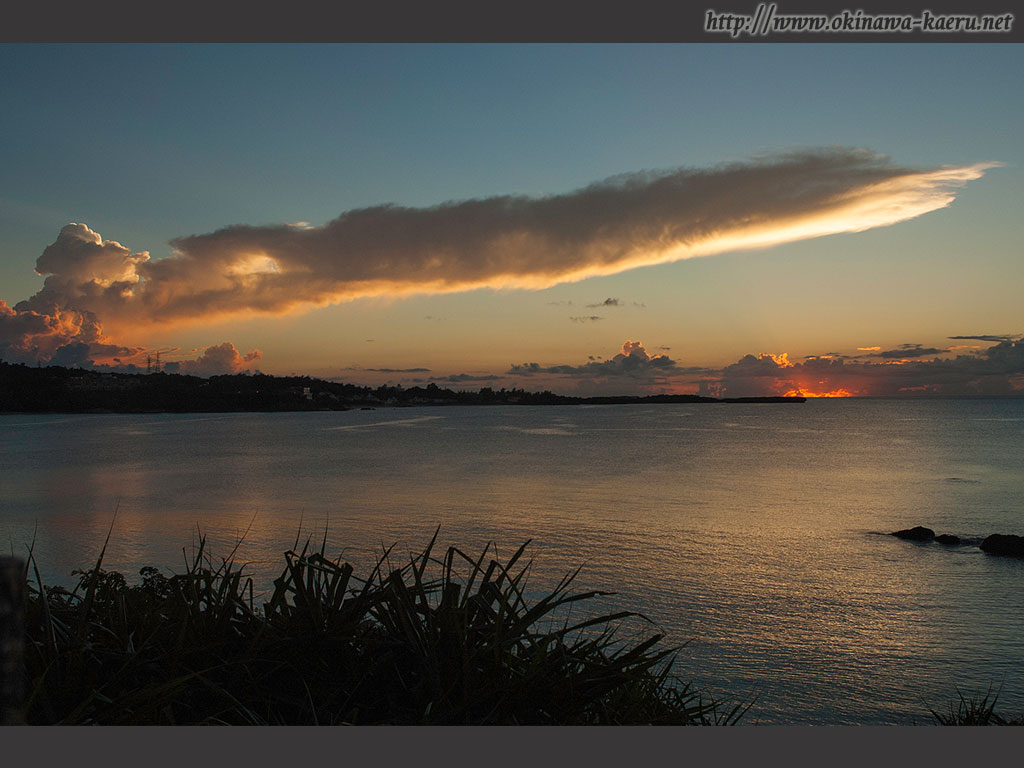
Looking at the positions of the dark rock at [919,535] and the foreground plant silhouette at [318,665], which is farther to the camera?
the dark rock at [919,535]

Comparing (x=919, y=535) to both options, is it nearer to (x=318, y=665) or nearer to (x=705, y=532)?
(x=705, y=532)

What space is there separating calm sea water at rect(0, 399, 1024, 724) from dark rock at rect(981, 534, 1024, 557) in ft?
1.68

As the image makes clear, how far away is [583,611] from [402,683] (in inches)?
404

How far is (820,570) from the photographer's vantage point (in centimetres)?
1959

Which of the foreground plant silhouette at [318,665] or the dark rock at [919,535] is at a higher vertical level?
the foreground plant silhouette at [318,665]

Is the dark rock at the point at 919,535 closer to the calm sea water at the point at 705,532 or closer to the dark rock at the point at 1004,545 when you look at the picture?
the calm sea water at the point at 705,532

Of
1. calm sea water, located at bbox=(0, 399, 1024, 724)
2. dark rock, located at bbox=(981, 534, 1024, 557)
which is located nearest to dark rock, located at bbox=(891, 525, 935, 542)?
calm sea water, located at bbox=(0, 399, 1024, 724)

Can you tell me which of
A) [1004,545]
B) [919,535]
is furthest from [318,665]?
[919,535]

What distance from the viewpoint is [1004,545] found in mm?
20688

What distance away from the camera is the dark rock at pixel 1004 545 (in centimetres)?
2038

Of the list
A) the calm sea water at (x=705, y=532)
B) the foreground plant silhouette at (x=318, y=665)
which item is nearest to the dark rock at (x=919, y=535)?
the calm sea water at (x=705, y=532)

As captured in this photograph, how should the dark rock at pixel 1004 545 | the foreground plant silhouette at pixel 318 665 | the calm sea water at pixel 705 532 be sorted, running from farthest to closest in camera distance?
the dark rock at pixel 1004 545, the calm sea water at pixel 705 532, the foreground plant silhouette at pixel 318 665

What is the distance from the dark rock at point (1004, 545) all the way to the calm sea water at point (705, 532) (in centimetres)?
51

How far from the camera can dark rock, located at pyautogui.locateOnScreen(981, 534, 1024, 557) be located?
66.8 feet
